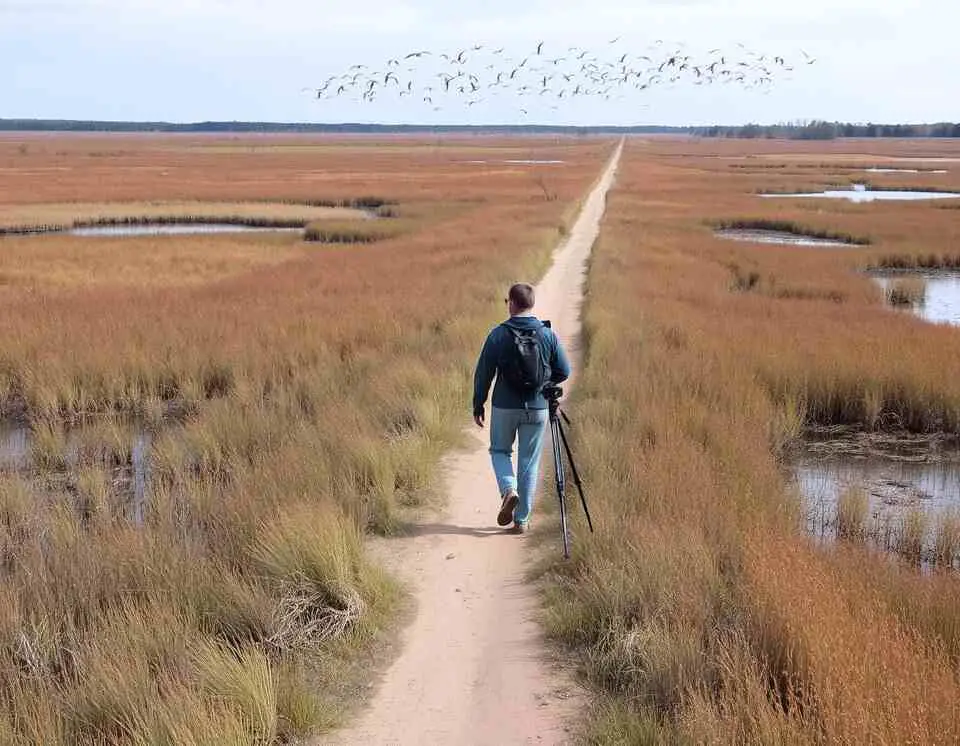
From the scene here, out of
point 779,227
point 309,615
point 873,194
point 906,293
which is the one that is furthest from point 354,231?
point 873,194

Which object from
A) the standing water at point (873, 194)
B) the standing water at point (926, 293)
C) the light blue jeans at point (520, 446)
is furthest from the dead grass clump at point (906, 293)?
the standing water at point (873, 194)

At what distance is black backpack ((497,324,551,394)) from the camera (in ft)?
22.5

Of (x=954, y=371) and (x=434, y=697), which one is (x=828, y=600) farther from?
(x=954, y=371)

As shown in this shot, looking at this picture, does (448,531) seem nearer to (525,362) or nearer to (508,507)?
(508,507)

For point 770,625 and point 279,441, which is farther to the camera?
point 279,441

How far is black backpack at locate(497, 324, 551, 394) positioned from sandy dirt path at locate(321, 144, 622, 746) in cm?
133

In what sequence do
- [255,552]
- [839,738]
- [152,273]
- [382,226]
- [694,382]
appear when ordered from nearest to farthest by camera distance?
[839,738]
[255,552]
[694,382]
[152,273]
[382,226]

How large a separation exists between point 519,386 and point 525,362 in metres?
0.24

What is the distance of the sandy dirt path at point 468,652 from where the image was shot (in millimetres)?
4809

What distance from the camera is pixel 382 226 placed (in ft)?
127

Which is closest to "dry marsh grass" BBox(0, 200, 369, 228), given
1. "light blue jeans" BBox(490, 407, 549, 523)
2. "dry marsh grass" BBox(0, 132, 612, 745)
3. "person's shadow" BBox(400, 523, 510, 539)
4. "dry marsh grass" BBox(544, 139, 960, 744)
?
"dry marsh grass" BBox(0, 132, 612, 745)

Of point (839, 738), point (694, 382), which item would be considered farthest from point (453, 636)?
point (694, 382)

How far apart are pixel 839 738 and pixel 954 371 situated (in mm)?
10378

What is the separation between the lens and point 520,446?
7.40m
